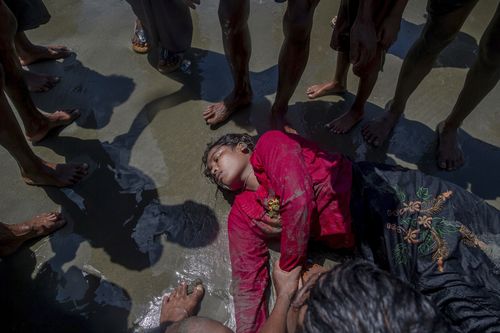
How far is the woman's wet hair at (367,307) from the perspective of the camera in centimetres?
95

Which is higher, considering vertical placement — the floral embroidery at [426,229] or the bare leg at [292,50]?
the bare leg at [292,50]

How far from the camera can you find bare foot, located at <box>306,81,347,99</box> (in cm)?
298

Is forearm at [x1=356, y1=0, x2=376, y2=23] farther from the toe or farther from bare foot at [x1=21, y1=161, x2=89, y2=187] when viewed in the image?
bare foot at [x1=21, y1=161, x2=89, y2=187]

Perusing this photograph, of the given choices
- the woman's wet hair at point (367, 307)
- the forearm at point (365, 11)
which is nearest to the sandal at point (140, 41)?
the forearm at point (365, 11)

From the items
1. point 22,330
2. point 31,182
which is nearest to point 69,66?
point 31,182

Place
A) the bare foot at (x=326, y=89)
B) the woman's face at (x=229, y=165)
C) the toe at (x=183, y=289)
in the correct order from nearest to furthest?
1. the toe at (x=183, y=289)
2. the woman's face at (x=229, y=165)
3. the bare foot at (x=326, y=89)

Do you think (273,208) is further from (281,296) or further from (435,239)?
(435,239)

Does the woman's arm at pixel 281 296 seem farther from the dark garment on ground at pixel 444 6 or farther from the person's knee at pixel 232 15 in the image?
the dark garment on ground at pixel 444 6

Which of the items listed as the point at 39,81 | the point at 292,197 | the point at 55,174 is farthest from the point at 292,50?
the point at 39,81

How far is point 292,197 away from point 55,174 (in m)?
1.55

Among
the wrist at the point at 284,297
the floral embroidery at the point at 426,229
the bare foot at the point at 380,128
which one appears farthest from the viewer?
the bare foot at the point at 380,128

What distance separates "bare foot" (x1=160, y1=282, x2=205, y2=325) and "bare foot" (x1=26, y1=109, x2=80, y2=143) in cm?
152

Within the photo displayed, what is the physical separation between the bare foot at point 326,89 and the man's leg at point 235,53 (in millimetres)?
477

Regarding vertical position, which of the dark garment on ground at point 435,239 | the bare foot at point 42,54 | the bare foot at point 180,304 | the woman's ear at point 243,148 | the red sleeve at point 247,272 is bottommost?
the bare foot at point 180,304
